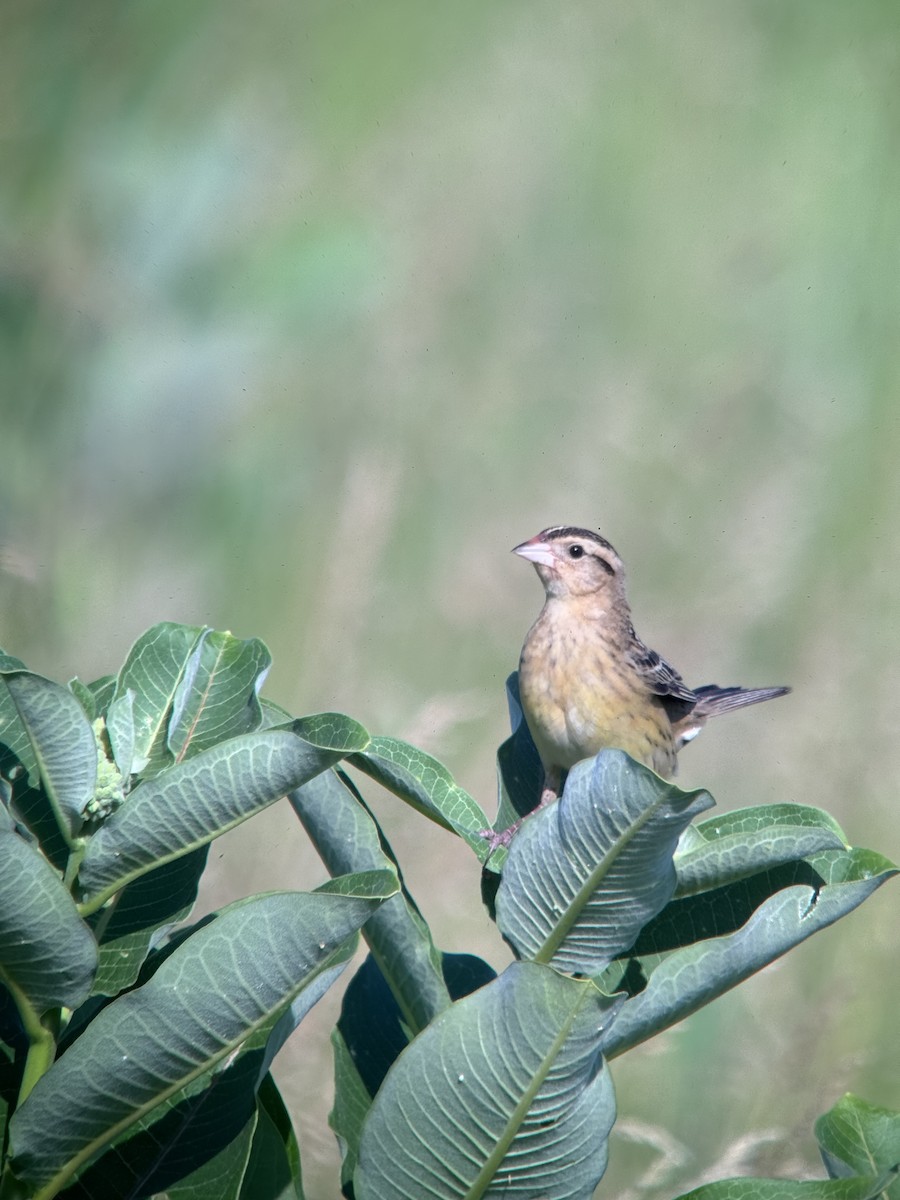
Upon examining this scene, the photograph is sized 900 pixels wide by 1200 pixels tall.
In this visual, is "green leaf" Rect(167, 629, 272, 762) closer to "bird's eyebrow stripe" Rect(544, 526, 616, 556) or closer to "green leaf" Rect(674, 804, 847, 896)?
"green leaf" Rect(674, 804, 847, 896)

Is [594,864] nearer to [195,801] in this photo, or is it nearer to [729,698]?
[195,801]

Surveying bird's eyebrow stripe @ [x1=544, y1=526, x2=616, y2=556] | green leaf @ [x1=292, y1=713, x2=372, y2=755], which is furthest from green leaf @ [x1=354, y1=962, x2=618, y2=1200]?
bird's eyebrow stripe @ [x1=544, y1=526, x2=616, y2=556]

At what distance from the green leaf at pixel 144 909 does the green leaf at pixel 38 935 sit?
0.45 feet

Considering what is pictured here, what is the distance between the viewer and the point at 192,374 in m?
2.75

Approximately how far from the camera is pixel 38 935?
33.2 inches

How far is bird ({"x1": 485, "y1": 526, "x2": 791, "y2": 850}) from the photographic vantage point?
7.02ft

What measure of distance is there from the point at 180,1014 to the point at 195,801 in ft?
0.45

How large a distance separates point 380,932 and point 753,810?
0.35 m

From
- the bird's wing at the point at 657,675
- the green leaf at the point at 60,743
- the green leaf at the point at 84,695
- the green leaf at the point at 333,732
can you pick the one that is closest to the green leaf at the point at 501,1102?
the green leaf at the point at 333,732

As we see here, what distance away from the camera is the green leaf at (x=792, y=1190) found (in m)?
0.88

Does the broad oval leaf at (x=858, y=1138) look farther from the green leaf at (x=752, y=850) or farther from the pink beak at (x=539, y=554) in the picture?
the pink beak at (x=539, y=554)

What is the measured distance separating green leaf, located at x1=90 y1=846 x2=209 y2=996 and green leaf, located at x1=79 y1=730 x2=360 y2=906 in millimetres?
121

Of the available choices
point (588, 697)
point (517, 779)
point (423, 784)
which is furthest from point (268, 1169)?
point (588, 697)

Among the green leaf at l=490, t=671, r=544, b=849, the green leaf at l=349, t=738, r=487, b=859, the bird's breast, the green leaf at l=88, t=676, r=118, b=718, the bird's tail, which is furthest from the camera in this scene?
the bird's tail
